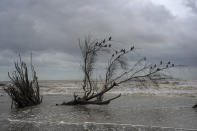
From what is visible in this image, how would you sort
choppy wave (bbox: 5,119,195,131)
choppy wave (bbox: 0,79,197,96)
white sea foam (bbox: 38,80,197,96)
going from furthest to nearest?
white sea foam (bbox: 38,80,197,96) < choppy wave (bbox: 0,79,197,96) < choppy wave (bbox: 5,119,195,131)

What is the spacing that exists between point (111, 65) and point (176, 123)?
667 cm

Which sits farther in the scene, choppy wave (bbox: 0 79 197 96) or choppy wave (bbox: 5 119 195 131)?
choppy wave (bbox: 0 79 197 96)

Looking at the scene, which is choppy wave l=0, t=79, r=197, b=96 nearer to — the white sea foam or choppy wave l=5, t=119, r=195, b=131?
the white sea foam

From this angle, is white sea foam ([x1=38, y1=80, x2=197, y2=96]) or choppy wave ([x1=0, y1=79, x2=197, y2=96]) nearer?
choppy wave ([x1=0, y1=79, x2=197, y2=96])

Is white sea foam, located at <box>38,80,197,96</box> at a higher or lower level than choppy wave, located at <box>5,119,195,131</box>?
higher

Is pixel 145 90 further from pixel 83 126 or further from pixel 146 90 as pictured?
pixel 83 126

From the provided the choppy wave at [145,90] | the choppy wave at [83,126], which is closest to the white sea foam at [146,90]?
the choppy wave at [145,90]

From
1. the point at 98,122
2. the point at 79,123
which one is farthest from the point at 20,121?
the point at 98,122

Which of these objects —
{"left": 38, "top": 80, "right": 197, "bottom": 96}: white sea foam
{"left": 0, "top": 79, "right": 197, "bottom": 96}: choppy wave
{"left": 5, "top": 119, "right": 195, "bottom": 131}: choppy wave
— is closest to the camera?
{"left": 5, "top": 119, "right": 195, "bottom": 131}: choppy wave

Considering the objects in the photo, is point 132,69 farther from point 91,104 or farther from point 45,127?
point 45,127

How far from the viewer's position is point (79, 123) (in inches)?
432

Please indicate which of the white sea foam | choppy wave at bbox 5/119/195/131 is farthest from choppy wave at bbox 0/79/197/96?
choppy wave at bbox 5/119/195/131

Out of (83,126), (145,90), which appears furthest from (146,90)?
(83,126)

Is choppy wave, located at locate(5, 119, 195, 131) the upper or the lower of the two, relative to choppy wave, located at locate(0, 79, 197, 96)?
lower
